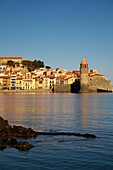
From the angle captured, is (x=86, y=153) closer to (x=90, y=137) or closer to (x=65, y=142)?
(x=65, y=142)

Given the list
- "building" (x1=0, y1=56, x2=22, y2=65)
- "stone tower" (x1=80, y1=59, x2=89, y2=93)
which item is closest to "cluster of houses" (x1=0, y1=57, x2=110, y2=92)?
"stone tower" (x1=80, y1=59, x2=89, y2=93)

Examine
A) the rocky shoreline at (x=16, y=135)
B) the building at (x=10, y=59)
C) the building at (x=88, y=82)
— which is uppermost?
the building at (x=10, y=59)

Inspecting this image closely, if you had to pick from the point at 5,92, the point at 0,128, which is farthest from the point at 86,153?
the point at 5,92

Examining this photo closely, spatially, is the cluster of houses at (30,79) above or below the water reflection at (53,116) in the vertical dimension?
above

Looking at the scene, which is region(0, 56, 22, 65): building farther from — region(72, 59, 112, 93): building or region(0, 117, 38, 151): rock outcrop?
region(0, 117, 38, 151): rock outcrop

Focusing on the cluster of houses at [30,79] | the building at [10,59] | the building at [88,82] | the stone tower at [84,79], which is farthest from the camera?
the building at [10,59]

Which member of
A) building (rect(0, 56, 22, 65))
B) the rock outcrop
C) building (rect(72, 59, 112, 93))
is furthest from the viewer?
building (rect(0, 56, 22, 65))

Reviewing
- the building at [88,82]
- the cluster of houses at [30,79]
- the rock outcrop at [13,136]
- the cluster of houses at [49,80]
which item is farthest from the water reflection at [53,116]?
the building at [88,82]

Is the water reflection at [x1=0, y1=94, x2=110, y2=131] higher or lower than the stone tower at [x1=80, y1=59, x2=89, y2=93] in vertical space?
lower

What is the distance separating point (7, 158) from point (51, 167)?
5.54 feet

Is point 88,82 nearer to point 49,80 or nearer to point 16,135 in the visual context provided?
point 49,80

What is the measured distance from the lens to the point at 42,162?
A: 413 inches

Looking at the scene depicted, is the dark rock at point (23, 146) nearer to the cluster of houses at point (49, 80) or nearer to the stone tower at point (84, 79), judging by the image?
the cluster of houses at point (49, 80)

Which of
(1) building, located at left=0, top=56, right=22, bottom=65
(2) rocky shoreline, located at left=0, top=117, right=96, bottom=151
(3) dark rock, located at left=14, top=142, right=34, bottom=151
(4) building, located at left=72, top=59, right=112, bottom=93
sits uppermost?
(1) building, located at left=0, top=56, right=22, bottom=65
